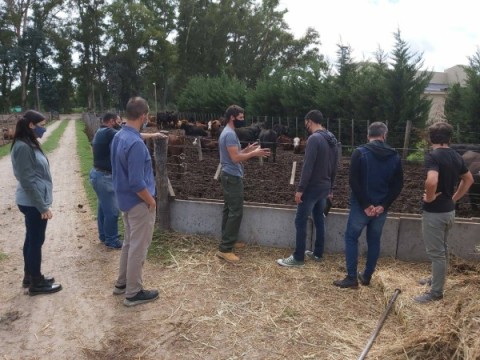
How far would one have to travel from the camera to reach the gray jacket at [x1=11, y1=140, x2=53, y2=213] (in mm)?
3742

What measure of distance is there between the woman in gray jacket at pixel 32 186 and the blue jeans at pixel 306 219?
2594 millimetres

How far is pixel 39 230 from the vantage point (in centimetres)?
396

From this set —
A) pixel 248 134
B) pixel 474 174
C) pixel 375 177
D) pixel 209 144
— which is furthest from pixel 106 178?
pixel 248 134

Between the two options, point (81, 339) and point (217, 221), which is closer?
point (81, 339)

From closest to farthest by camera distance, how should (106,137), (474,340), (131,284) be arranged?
(474,340), (131,284), (106,137)

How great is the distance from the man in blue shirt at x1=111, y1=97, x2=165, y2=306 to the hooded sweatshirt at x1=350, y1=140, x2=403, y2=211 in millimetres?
1962

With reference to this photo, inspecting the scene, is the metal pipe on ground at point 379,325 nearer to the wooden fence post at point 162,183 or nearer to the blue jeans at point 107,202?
the wooden fence post at point 162,183

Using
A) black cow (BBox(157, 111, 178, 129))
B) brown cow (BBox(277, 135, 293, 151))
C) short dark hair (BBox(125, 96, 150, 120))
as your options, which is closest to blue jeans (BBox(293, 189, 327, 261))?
short dark hair (BBox(125, 96, 150, 120))

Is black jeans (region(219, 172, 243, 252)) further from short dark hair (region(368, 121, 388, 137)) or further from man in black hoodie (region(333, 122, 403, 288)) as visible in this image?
short dark hair (region(368, 121, 388, 137))

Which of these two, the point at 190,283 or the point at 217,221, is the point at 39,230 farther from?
the point at 217,221

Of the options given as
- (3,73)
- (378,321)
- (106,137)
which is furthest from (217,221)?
(3,73)

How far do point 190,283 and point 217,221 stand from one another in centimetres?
132

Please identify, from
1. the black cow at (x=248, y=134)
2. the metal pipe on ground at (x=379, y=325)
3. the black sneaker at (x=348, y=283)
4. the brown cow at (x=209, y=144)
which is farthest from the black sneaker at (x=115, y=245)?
the black cow at (x=248, y=134)

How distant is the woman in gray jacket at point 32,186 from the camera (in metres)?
3.75
